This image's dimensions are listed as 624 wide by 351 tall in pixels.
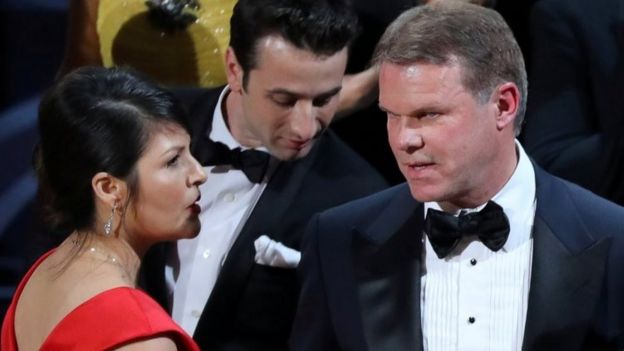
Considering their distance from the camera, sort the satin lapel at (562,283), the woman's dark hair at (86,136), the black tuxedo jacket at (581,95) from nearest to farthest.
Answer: the satin lapel at (562,283) → the woman's dark hair at (86,136) → the black tuxedo jacket at (581,95)

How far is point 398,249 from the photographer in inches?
108

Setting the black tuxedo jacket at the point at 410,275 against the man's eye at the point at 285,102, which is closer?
the black tuxedo jacket at the point at 410,275

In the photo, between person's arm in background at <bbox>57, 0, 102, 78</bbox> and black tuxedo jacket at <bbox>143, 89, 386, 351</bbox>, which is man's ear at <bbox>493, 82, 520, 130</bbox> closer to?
black tuxedo jacket at <bbox>143, 89, 386, 351</bbox>

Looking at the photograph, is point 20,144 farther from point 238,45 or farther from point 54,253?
point 54,253

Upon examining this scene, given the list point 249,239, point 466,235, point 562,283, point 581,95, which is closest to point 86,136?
point 249,239

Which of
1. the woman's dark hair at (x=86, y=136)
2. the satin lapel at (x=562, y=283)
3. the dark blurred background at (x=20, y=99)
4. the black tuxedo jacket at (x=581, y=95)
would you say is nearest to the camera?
the satin lapel at (x=562, y=283)

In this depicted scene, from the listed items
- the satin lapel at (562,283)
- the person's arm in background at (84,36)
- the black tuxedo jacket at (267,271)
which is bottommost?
the black tuxedo jacket at (267,271)

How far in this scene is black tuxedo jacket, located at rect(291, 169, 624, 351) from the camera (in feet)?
8.46

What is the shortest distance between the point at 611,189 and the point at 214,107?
943 millimetres

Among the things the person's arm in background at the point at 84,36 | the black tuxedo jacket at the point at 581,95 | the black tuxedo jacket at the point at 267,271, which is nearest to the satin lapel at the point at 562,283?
the black tuxedo jacket at the point at 581,95

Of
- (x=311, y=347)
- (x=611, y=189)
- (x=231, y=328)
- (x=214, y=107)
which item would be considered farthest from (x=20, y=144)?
(x=611, y=189)

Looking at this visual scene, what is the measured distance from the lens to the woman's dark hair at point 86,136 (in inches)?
105

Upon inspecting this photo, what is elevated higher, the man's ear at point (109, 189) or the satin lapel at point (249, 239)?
the man's ear at point (109, 189)

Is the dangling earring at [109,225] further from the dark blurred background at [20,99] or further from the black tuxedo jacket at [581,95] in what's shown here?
the dark blurred background at [20,99]
